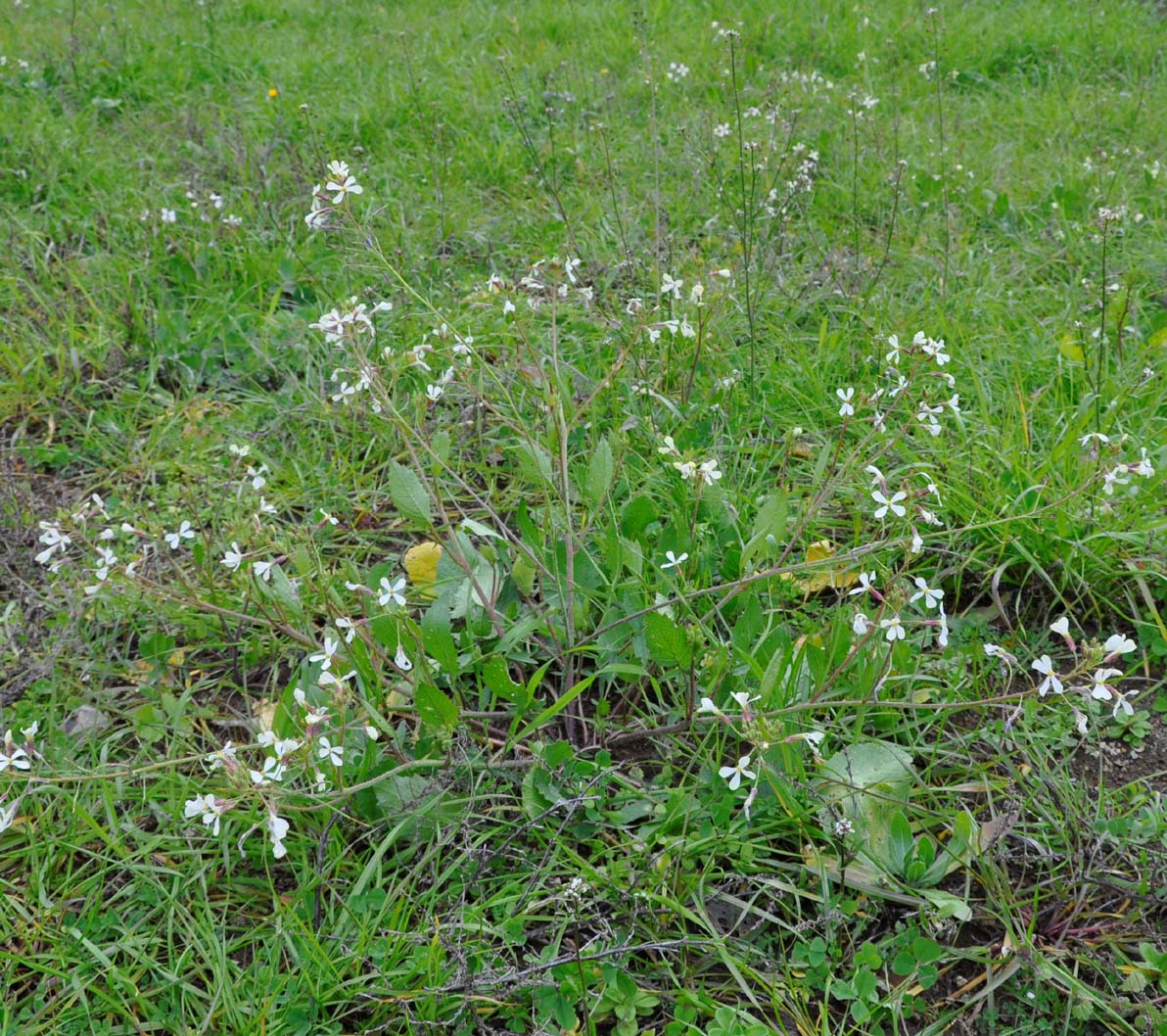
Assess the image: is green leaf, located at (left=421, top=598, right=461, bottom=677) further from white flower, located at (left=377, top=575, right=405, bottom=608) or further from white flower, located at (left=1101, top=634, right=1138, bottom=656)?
white flower, located at (left=1101, top=634, right=1138, bottom=656)

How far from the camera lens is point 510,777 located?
1921 mm

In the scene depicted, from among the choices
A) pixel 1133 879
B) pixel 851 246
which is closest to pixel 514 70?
pixel 851 246

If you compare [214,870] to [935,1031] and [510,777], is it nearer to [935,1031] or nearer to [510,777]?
[510,777]

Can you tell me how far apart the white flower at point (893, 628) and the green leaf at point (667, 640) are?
329mm

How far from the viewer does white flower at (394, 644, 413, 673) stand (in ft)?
6.18

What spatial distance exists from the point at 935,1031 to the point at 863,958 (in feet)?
0.47

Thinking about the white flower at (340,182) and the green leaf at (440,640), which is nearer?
the white flower at (340,182)

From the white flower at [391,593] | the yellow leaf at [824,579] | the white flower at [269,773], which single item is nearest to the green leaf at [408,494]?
the white flower at [391,593]

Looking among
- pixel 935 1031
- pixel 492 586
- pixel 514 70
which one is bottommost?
pixel 935 1031

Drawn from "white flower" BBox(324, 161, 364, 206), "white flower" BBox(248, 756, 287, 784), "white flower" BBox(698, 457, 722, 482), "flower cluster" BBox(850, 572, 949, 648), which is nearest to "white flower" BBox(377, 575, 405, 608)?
"white flower" BBox(248, 756, 287, 784)

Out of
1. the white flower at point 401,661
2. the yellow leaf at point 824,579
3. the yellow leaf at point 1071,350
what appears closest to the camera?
the white flower at point 401,661

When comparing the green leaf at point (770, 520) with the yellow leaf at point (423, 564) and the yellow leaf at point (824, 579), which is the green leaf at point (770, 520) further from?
the yellow leaf at point (423, 564)

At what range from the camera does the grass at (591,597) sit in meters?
1.69

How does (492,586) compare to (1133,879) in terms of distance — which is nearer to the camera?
(1133,879)
